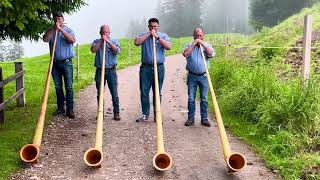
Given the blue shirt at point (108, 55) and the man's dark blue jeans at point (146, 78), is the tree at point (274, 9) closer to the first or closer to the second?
the man's dark blue jeans at point (146, 78)

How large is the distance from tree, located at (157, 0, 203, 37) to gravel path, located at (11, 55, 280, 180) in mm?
69417

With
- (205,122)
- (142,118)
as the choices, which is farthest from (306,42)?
(142,118)

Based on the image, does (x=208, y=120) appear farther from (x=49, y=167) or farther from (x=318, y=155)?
(x=49, y=167)

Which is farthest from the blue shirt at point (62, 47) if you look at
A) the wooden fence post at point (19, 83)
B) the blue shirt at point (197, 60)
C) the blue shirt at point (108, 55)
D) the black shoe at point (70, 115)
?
the blue shirt at point (197, 60)

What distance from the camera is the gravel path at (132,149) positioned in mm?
6625

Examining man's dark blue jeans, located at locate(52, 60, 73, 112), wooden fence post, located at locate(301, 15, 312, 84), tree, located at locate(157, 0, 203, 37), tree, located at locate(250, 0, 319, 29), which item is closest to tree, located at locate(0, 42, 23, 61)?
tree, located at locate(157, 0, 203, 37)

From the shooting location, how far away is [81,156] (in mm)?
7391

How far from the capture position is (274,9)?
174 feet

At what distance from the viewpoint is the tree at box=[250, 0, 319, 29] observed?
172 ft

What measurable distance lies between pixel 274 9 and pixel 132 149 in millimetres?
48291

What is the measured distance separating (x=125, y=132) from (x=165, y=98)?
4.31 m

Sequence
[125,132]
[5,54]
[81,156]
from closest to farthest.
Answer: [81,156] < [125,132] < [5,54]

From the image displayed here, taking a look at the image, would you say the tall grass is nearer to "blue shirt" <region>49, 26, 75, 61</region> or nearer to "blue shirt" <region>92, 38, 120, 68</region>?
"blue shirt" <region>92, 38, 120, 68</region>

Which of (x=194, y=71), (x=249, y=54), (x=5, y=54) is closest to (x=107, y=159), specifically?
(x=194, y=71)
